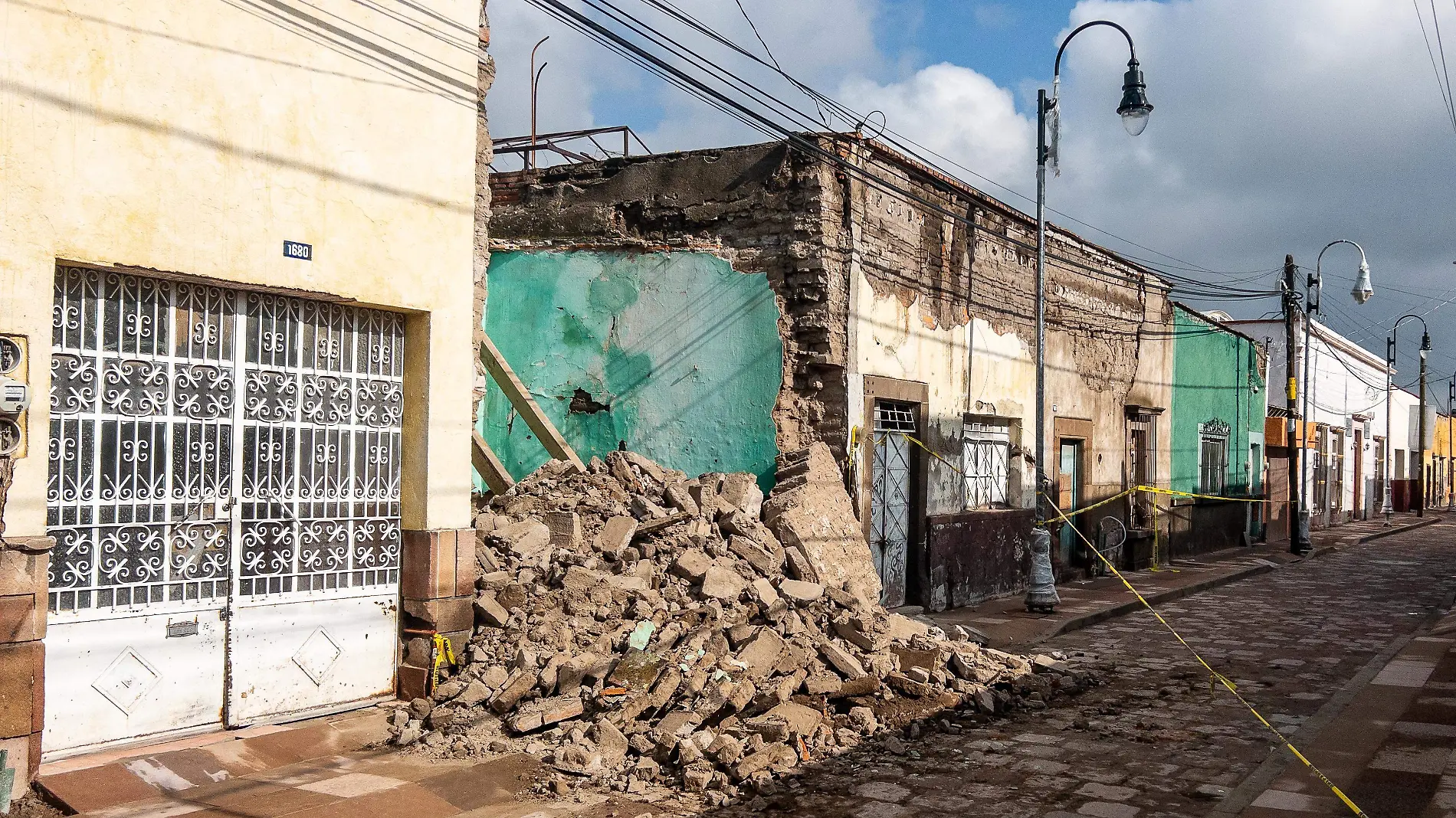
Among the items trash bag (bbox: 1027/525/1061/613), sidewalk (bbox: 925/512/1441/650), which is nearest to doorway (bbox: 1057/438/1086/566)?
sidewalk (bbox: 925/512/1441/650)

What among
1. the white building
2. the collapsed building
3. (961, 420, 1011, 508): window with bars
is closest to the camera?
the collapsed building

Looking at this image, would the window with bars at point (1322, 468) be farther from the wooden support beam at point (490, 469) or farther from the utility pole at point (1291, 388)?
the wooden support beam at point (490, 469)

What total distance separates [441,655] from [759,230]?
636 centimetres

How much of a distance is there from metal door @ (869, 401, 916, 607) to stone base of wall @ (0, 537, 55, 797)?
8.70 metres

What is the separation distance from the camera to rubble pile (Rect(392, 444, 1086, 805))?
700 centimetres

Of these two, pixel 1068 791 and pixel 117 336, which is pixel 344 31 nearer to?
pixel 117 336

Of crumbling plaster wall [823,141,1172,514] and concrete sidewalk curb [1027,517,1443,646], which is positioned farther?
concrete sidewalk curb [1027,517,1443,646]

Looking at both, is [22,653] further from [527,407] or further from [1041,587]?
[1041,587]

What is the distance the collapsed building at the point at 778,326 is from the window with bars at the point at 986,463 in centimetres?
5

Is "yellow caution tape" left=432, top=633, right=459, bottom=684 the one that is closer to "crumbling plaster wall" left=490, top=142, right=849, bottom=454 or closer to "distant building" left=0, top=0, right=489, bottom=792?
"distant building" left=0, top=0, right=489, bottom=792

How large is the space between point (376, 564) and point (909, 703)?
3954 millimetres

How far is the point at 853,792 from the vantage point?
6570 mm

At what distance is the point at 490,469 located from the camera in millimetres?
10969

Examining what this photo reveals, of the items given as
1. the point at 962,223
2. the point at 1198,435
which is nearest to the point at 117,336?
the point at 962,223
